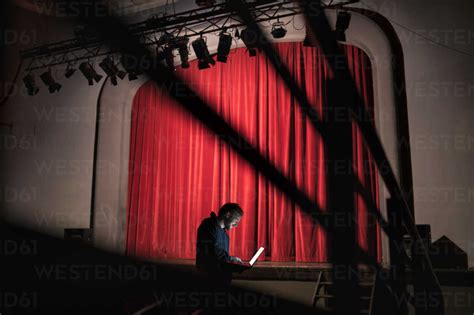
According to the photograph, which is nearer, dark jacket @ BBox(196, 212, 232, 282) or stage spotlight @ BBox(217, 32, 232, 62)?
dark jacket @ BBox(196, 212, 232, 282)

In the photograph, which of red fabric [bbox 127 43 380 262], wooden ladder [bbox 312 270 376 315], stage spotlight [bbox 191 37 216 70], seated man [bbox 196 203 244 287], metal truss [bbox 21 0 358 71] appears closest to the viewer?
seated man [bbox 196 203 244 287]

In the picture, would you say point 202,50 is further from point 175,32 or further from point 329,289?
point 329,289

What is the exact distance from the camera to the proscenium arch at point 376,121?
602 cm

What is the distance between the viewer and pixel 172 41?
613cm

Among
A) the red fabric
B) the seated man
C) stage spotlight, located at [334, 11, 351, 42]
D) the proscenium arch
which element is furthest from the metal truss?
the seated man

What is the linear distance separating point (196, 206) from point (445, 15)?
4715 mm

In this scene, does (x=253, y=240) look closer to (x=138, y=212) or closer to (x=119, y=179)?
(x=138, y=212)

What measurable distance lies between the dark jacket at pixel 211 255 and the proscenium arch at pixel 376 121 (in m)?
3.19

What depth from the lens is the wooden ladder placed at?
5174 millimetres

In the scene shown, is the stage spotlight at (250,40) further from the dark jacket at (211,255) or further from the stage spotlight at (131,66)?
the dark jacket at (211,255)

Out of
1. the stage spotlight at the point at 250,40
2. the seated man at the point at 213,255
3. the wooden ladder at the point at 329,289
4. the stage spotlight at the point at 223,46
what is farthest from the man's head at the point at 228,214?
the stage spotlight at the point at 250,40

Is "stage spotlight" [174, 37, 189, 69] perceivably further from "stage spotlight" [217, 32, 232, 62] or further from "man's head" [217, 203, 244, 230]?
"man's head" [217, 203, 244, 230]

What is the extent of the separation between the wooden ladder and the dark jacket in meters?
2.10

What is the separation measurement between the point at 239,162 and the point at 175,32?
2.49 metres
